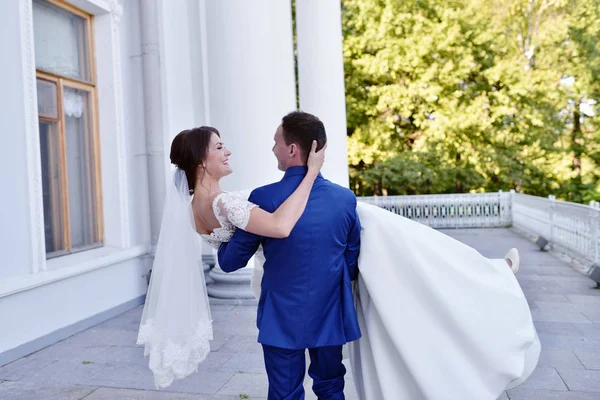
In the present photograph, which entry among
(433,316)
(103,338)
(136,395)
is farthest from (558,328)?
(103,338)

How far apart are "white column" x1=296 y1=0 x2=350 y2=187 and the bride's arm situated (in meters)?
6.14

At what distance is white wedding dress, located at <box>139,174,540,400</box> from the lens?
107 inches

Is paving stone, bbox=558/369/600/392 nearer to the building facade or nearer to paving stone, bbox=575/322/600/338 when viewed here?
paving stone, bbox=575/322/600/338

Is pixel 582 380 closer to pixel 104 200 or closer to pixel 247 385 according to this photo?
pixel 247 385

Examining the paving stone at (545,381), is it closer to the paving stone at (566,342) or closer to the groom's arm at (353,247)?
the paving stone at (566,342)

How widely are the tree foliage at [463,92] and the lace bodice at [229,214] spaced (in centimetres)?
1678

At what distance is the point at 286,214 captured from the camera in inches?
97.8

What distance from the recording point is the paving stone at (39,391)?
4125 millimetres

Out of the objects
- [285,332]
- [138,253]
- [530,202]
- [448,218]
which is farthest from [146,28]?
[448,218]

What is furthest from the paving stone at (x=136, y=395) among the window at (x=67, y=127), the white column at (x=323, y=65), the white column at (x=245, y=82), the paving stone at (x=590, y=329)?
the white column at (x=323, y=65)

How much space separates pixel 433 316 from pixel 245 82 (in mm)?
4790

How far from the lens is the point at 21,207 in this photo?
5348mm

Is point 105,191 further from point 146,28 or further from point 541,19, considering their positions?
point 541,19

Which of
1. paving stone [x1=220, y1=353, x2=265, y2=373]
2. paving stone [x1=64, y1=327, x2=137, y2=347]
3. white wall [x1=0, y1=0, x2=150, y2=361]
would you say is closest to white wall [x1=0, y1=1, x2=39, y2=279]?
white wall [x1=0, y1=0, x2=150, y2=361]
